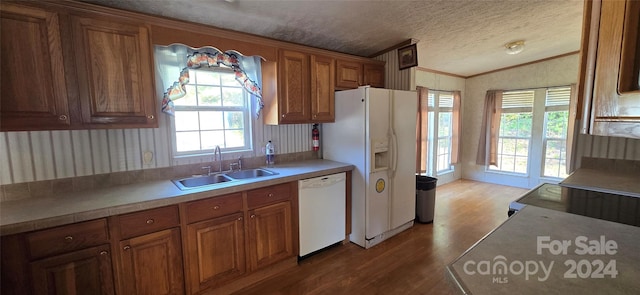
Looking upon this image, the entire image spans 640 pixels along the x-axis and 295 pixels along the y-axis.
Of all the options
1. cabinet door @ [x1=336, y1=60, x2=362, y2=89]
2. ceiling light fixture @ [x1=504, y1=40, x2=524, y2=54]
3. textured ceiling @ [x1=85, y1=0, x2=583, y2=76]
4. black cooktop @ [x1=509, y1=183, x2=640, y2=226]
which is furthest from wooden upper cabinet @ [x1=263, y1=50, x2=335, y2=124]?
ceiling light fixture @ [x1=504, y1=40, x2=524, y2=54]

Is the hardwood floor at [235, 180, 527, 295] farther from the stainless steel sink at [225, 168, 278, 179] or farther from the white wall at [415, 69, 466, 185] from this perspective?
the white wall at [415, 69, 466, 185]

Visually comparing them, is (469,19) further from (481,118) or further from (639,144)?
(481,118)

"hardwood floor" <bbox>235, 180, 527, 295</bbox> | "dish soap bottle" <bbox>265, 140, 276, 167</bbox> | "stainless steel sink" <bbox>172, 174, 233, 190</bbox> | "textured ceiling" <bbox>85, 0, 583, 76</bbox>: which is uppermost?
"textured ceiling" <bbox>85, 0, 583, 76</bbox>

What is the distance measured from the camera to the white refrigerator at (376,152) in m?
2.69

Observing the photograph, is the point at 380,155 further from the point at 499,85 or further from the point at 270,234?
the point at 499,85

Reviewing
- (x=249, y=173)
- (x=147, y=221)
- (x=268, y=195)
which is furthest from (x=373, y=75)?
(x=147, y=221)

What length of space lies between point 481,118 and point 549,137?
110cm

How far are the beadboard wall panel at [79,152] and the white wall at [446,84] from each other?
3.73 metres

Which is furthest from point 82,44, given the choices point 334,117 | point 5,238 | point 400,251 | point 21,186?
point 400,251

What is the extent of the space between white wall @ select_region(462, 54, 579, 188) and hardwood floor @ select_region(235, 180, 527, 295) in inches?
71.4

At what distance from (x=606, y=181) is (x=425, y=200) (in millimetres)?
1816

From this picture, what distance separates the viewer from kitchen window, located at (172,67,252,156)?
7.82 feet

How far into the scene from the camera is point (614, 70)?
0.50 metres

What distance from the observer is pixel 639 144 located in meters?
1.86
